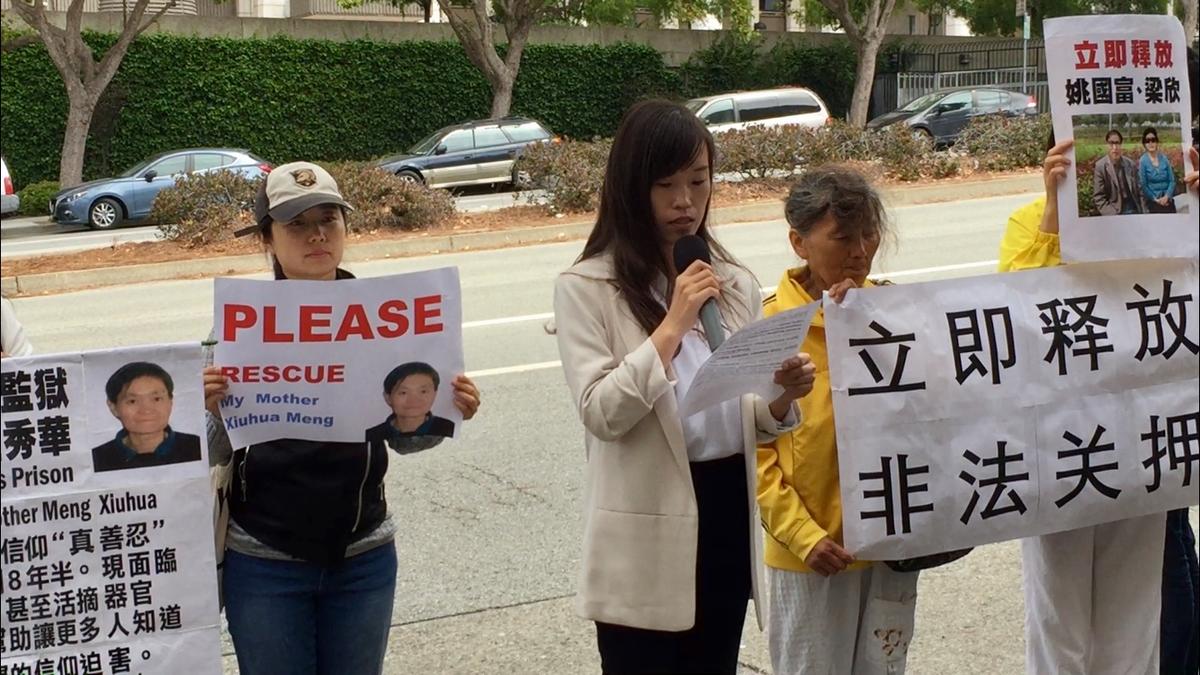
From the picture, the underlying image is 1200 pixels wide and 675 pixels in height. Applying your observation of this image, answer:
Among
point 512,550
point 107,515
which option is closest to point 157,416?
point 107,515

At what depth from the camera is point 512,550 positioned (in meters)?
5.73

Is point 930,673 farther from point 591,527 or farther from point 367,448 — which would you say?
point 367,448

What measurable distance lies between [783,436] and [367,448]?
39.1 inches

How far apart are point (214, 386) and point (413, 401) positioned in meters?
0.44

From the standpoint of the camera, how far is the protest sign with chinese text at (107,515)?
286 cm

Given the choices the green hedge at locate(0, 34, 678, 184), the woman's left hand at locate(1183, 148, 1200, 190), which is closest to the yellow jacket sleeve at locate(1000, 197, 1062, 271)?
the woman's left hand at locate(1183, 148, 1200, 190)

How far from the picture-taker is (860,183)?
10.5ft

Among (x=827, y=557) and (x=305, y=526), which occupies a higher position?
(x=305, y=526)

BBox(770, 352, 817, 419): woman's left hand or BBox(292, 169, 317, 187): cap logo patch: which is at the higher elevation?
BBox(292, 169, 317, 187): cap logo patch

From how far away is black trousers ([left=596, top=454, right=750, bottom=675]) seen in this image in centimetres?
287

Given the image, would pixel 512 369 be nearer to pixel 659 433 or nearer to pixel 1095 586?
pixel 1095 586

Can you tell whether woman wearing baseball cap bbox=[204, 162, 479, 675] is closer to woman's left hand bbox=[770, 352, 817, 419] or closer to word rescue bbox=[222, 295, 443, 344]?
word rescue bbox=[222, 295, 443, 344]

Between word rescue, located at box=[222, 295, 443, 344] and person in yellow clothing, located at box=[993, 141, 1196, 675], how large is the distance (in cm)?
160

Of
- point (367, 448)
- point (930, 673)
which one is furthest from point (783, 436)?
point (930, 673)
